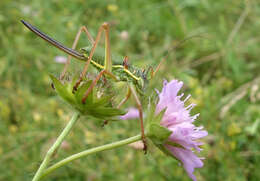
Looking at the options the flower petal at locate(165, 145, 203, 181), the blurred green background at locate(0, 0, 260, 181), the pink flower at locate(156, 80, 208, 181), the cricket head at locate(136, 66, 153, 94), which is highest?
the blurred green background at locate(0, 0, 260, 181)

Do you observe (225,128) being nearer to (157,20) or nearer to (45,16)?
(157,20)

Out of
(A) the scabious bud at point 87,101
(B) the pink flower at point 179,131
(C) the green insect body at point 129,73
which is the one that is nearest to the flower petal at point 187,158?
(B) the pink flower at point 179,131

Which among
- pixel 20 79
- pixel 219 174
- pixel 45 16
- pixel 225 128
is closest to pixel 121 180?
pixel 219 174

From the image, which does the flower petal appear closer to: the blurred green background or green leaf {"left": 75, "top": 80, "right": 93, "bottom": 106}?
the blurred green background

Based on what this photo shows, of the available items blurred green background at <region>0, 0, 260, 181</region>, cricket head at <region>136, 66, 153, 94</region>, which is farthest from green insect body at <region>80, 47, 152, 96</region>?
blurred green background at <region>0, 0, 260, 181</region>

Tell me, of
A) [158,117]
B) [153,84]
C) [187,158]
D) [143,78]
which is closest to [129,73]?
[143,78]

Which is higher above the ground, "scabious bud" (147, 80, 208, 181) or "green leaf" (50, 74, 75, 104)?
"green leaf" (50, 74, 75, 104)

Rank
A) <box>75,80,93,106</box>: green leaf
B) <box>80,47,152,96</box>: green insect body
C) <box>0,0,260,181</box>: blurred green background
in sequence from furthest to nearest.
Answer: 1. <box>0,0,260,181</box>: blurred green background
2. <box>80,47,152,96</box>: green insect body
3. <box>75,80,93,106</box>: green leaf
